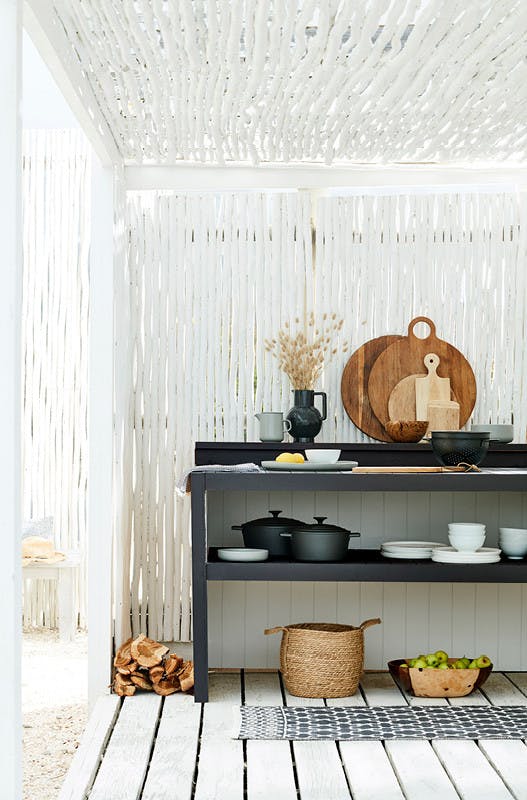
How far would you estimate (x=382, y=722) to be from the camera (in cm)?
400

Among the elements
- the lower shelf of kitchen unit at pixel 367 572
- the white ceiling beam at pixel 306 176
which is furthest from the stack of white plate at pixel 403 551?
the white ceiling beam at pixel 306 176

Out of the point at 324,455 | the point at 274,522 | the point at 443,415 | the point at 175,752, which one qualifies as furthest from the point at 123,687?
the point at 443,415

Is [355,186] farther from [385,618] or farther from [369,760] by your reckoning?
[369,760]

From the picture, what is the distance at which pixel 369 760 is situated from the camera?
141 inches

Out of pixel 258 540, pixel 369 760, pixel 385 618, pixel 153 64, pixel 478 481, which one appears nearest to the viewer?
pixel 369 760

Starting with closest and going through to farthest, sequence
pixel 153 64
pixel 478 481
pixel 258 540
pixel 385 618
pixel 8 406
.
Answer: pixel 8 406, pixel 153 64, pixel 478 481, pixel 258 540, pixel 385 618

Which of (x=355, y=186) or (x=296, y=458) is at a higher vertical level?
(x=355, y=186)

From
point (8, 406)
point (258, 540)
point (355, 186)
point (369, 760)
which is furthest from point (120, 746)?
point (355, 186)

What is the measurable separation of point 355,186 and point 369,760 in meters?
2.92

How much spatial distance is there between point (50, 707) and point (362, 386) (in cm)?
223

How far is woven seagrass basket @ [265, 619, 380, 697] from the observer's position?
14.4 ft

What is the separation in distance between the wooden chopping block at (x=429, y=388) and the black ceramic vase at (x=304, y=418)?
49 cm

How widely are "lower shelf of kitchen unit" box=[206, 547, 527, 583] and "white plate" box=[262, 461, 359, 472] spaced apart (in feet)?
1.34

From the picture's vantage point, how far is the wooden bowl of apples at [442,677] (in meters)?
4.42
